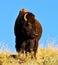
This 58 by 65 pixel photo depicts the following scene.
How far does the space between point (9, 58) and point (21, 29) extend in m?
1.78

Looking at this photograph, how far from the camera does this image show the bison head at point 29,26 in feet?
55.5

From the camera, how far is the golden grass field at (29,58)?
522 inches

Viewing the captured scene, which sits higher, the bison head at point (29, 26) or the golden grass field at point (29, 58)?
the bison head at point (29, 26)

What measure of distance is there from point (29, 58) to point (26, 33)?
1.76 metres

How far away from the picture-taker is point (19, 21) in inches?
675

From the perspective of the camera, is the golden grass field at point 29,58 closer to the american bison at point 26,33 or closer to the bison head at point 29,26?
the american bison at point 26,33

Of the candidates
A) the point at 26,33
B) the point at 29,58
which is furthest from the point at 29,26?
the point at 29,58

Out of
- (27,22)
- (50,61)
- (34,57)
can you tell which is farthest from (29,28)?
(50,61)

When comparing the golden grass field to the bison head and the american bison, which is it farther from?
the bison head

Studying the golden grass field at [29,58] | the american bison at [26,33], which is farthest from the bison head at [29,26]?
the golden grass field at [29,58]

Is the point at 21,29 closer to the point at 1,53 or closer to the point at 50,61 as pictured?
the point at 1,53

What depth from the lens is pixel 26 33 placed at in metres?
16.9

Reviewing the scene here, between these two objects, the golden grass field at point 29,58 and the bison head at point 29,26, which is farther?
the bison head at point 29,26

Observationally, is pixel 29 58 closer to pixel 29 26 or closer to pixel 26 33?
pixel 26 33
